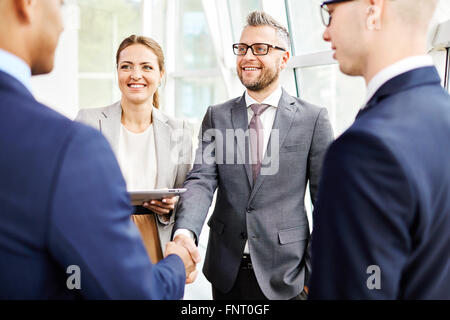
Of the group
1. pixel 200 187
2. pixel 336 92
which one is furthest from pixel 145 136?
pixel 336 92

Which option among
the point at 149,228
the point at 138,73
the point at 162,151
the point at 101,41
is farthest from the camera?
the point at 101,41

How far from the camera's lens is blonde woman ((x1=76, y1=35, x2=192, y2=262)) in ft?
8.04

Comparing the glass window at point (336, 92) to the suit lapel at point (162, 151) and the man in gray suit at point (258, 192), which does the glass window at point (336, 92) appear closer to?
the man in gray suit at point (258, 192)

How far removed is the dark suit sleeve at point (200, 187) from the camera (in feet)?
7.22

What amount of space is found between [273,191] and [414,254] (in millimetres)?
1293

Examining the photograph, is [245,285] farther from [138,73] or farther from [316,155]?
[138,73]

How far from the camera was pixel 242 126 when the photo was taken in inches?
96.2

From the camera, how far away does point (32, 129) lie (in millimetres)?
935

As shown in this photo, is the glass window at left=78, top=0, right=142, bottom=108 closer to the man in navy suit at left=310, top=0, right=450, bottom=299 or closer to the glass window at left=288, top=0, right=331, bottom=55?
the glass window at left=288, top=0, right=331, bottom=55

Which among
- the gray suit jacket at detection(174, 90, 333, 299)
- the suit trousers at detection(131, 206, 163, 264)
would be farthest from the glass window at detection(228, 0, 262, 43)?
the suit trousers at detection(131, 206, 163, 264)

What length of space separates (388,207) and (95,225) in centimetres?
68

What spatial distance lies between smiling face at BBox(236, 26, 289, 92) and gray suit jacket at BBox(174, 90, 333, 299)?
21 centimetres
